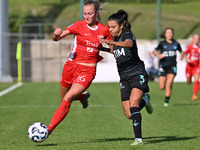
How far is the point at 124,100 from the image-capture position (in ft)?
23.8

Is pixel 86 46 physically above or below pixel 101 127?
above

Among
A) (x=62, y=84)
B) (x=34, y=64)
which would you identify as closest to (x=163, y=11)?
(x=34, y=64)

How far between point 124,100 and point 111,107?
554cm

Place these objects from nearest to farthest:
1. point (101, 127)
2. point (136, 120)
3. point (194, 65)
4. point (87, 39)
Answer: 1. point (136, 120)
2. point (87, 39)
3. point (101, 127)
4. point (194, 65)

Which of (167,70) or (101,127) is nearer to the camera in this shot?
(101,127)

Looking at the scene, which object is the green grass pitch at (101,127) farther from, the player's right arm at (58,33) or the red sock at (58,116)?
the player's right arm at (58,33)

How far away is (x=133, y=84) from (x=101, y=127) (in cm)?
208

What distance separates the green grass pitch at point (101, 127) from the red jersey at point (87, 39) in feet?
4.26

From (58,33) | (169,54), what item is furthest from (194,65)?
(58,33)

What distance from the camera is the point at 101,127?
8.80m

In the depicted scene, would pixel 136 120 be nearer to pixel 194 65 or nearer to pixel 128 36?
pixel 128 36

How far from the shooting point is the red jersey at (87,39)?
7121mm

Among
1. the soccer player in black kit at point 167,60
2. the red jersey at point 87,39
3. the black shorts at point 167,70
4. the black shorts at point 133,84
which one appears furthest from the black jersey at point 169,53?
the red jersey at point 87,39

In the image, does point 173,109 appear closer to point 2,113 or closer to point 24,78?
point 2,113
